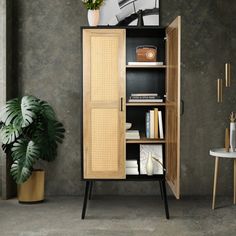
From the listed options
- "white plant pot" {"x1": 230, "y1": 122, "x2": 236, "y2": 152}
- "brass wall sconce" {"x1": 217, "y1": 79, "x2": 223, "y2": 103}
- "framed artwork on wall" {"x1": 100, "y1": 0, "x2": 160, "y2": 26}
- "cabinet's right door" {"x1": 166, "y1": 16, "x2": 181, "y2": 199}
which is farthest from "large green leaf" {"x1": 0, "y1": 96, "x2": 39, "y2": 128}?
"white plant pot" {"x1": 230, "y1": 122, "x2": 236, "y2": 152}

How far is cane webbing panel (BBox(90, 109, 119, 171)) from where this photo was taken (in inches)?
194

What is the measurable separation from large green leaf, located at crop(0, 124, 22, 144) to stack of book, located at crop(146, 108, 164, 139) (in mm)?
1285

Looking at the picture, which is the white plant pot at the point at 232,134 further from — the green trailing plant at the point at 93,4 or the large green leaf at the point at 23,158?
the large green leaf at the point at 23,158

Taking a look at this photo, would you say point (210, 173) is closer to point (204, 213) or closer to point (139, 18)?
point (204, 213)

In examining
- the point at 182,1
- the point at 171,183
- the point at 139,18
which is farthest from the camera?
the point at 182,1

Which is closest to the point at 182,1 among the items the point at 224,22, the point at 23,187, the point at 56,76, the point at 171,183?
the point at 224,22

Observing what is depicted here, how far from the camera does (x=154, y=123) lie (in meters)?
5.11

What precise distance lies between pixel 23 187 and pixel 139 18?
209cm

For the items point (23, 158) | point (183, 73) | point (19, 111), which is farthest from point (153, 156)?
point (19, 111)

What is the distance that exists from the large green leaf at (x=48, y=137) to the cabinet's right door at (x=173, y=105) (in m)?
1.23

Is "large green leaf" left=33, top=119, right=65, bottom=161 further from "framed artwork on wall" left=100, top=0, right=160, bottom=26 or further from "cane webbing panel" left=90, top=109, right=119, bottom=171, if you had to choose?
"framed artwork on wall" left=100, top=0, right=160, bottom=26

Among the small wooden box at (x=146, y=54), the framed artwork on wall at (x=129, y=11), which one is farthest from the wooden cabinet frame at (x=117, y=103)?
the framed artwork on wall at (x=129, y=11)

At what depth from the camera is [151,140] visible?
509 cm

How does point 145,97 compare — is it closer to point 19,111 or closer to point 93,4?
point 93,4
